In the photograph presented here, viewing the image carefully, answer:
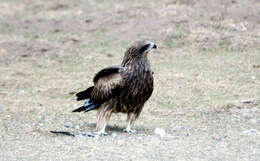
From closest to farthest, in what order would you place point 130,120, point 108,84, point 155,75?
point 108,84 → point 130,120 → point 155,75

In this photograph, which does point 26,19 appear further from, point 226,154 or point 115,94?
point 226,154

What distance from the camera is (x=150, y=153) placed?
20.0 feet

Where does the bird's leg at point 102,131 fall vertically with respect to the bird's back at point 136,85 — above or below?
below

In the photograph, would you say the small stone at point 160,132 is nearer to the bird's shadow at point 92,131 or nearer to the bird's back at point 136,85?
the bird's shadow at point 92,131

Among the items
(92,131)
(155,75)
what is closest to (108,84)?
(92,131)

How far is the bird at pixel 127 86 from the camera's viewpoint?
7.11m

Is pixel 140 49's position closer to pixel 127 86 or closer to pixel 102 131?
pixel 127 86

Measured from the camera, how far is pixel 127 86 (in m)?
7.09

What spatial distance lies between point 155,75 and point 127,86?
4597mm

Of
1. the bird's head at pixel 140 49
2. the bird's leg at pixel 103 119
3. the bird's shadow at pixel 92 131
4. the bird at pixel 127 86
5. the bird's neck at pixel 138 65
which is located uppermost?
the bird's head at pixel 140 49

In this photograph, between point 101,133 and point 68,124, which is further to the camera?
point 68,124

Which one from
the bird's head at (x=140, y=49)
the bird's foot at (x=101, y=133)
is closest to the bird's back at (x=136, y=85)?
the bird's head at (x=140, y=49)

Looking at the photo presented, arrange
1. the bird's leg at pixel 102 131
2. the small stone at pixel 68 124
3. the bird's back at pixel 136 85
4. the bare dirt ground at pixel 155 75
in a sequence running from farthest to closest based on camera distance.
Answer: the small stone at pixel 68 124 → the bird's leg at pixel 102 131 → the bird's back at pixel 136 85 → the bare dirt ground at pixel 155 75

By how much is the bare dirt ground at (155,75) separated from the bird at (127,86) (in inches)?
13.5
